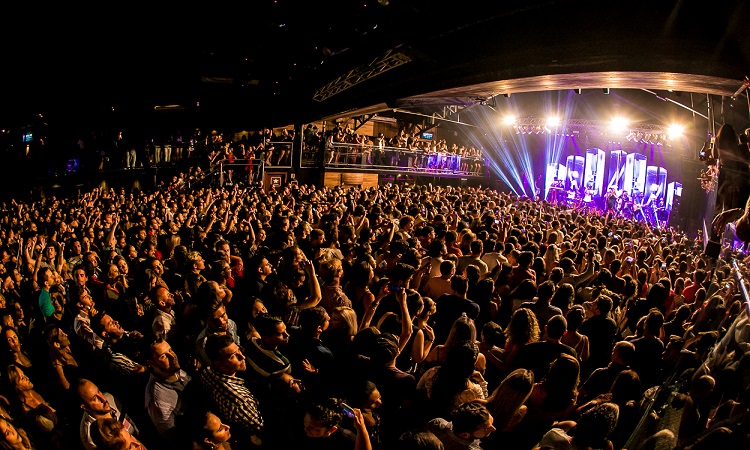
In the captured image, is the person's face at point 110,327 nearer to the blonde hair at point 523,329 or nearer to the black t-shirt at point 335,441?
the black t-shirt at point 335,441

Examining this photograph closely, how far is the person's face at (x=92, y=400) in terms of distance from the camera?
2.34 m

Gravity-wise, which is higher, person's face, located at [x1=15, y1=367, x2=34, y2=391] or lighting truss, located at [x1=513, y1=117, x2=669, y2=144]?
lighting truss, located at [x1=513, y1=117, x2=669, y2=144]

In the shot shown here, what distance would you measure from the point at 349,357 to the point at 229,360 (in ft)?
2.21

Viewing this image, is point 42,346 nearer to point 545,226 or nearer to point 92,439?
point 92,439

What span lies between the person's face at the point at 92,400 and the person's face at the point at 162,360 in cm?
31

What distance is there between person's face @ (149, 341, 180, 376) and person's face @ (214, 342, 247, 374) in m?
0.36

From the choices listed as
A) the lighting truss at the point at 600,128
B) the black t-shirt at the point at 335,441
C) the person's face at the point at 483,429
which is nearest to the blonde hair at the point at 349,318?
the black t-shirt at the point at 335,441

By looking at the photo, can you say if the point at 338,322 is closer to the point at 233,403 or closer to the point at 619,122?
the point at 233,403

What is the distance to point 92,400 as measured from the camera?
2.36m

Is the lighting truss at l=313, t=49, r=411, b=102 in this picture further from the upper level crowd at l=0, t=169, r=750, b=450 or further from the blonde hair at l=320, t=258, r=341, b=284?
the blonde hair at l=320, t=258, r=341, b=284

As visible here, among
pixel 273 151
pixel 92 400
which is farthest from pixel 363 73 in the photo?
pixel 92 400

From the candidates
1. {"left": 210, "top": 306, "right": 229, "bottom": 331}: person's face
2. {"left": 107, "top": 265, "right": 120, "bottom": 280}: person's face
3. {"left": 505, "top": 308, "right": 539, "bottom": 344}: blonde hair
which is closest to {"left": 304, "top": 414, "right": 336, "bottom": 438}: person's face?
{"left": 210, "top": 306, "right": 229, "bottom": 331}: person's face

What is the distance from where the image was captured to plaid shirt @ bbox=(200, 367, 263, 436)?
2.44 m

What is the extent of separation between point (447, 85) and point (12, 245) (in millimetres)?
7314
